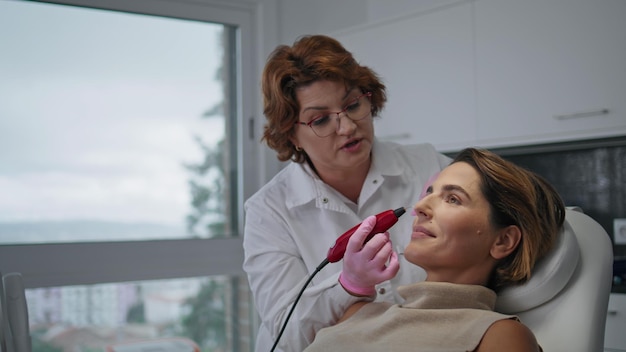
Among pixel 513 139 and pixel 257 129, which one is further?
pixel 257 129

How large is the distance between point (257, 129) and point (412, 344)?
215 cm

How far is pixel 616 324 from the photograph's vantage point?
2.36 meters

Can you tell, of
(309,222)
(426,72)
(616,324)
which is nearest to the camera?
(309,222)

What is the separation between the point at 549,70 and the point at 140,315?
2.09 meters

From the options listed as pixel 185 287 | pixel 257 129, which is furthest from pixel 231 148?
pixel 185 287

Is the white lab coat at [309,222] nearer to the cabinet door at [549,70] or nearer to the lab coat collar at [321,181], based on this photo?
the lab coat collar at [321,181]

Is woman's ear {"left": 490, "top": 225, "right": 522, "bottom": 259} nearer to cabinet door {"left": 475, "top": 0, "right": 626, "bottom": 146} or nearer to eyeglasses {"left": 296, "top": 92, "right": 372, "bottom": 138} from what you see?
eyeglasses {"left": 296, "top": 92, "right": 372, "bottom": 138}

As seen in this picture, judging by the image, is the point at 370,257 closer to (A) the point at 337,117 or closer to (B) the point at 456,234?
(B) the point at 456,234

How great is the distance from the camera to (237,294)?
3.37m

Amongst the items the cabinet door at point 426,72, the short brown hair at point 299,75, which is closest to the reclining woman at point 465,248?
the short brown hair at point 299,75

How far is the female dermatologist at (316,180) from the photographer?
1.73 m

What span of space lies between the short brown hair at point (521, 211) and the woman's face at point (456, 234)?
24 mm

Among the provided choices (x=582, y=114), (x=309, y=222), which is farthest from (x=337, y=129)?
(x=582, y=114)

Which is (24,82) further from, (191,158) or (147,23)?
(191,158)
